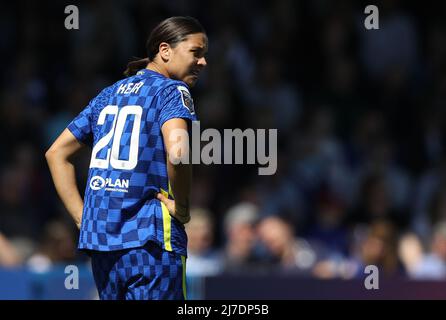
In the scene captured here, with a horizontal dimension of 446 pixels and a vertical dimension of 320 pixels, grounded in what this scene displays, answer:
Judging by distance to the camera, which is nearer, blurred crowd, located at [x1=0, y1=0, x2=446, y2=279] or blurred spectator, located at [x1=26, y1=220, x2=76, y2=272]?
blurred spectator, located at [x1=26, y1=220, x2=76, y2=272]

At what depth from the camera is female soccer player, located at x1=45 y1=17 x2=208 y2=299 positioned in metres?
4.89

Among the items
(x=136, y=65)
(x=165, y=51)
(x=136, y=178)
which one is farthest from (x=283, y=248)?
(x=136, y=178)

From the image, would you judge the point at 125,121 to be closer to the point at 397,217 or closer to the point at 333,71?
the point at 397,217

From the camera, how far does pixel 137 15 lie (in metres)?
11.1

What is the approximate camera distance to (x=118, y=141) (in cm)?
495

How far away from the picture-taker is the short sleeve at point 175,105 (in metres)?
4.86

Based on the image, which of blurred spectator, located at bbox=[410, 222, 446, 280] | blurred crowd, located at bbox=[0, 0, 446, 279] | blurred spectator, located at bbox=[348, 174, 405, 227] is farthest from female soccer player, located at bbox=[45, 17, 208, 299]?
blurred spectator, located at bbox=[348, 174, 405, 227]

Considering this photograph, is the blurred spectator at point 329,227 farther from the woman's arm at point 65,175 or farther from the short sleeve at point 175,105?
the short sleeve at point 175,105

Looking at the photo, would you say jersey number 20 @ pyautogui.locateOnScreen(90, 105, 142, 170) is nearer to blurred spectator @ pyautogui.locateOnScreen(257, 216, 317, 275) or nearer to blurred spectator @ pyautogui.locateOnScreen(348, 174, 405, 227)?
blurred spectator @ pyautogui.locateOnScreen(257, 216, 317, 275)

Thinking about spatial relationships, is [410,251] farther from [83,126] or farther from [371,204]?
[83,126]
